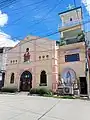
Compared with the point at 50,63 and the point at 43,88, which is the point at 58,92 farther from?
the point at 50,63

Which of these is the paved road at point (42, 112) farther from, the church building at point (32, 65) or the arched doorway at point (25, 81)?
the arched doorway at point (25, 81)

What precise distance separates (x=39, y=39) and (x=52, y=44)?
2.91m

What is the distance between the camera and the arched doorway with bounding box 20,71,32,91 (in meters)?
28.6

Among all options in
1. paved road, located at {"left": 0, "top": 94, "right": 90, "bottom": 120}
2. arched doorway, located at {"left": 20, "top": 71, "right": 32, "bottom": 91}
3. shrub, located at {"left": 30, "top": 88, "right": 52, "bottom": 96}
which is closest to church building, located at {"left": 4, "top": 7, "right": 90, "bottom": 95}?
arched doorway, located at {"left": 20, "top": 71, "right": 32, "bottom": 91}

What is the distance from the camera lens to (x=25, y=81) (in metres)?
29.1

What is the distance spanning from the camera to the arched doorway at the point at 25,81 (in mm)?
28583

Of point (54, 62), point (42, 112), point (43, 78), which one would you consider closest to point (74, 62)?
point (54, 62)

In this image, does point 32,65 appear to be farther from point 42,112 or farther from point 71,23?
point 42,112

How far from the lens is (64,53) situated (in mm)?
26594

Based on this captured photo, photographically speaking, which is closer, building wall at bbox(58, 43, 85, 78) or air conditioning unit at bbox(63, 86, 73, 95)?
air conditioning unit at bbox(63, 86, 73, 95)

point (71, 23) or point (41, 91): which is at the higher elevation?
point (71, 23)

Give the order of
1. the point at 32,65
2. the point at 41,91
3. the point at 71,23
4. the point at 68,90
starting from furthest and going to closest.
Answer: the point at 71,23
the point at 32,65
the point at 41,91
the point at 68,90

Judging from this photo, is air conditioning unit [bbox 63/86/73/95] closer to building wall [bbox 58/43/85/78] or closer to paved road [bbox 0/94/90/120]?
building wall [bbox 58/43/85/78]

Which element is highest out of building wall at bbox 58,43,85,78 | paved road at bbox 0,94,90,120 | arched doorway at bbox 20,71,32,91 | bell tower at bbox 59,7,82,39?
bell tower at bbox 59,7,82,39
